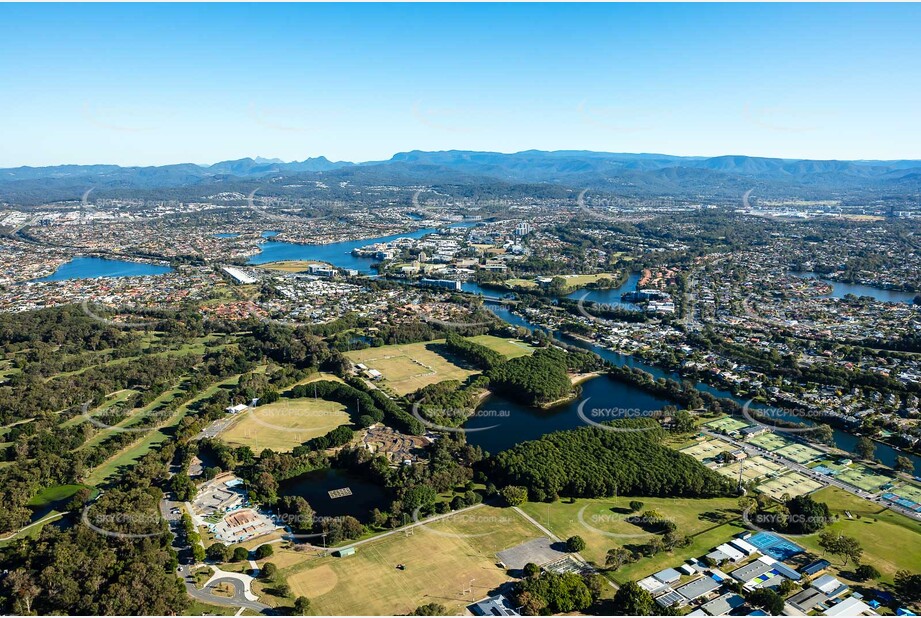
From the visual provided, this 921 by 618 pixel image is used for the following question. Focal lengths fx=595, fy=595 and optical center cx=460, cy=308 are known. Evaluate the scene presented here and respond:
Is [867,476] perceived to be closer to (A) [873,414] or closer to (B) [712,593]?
(A) [873,414]

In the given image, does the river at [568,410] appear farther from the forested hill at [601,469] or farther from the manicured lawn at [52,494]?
the manicured lawn at [52,494]

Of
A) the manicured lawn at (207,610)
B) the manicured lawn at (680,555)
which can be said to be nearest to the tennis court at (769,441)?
the manicured lawn at (680,555)

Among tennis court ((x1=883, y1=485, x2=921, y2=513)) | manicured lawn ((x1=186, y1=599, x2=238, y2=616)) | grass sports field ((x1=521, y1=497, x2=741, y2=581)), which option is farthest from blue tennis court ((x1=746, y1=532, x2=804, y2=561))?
manicured lawn ((x1=186, y1=599, x2=238, y2=616))

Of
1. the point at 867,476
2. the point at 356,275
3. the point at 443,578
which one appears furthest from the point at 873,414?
the point at 356,275

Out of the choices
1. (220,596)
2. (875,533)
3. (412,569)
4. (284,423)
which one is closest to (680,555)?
(875,533)

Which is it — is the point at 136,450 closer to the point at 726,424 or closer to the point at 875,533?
the point at 726,424
